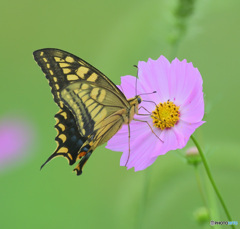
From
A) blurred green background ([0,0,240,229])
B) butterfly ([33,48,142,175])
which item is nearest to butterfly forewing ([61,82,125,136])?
butterfly ([33,48,142,175])

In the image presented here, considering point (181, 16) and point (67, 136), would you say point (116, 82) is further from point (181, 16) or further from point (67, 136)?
point (67, 136)

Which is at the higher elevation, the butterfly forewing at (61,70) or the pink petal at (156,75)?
the butterfly forewing at (61,70)

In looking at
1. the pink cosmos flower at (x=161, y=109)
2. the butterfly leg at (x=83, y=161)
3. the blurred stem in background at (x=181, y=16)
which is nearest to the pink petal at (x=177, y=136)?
the pink cosmos flower at (x=161, y=109)

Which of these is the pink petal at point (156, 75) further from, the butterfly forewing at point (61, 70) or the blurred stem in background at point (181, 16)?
the blurred stem in background at point (181, 16)

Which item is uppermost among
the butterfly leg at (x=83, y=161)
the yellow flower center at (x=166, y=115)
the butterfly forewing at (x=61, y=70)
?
the butterfly forewing at (x=61, y=70)

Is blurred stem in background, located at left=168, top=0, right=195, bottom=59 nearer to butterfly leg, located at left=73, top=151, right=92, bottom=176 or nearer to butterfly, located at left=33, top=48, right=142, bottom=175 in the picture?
butterfly, located at left=33, top=48, right=142, bottom=175

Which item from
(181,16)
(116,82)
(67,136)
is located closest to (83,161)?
(67,136)
